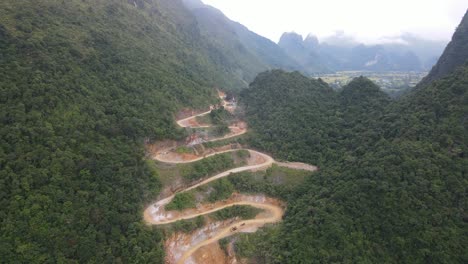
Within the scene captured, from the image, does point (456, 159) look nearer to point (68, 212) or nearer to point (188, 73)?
point (68, 212)

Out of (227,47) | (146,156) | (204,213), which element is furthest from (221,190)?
(227,47)

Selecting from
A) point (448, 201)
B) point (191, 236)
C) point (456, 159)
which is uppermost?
point (456, 159)

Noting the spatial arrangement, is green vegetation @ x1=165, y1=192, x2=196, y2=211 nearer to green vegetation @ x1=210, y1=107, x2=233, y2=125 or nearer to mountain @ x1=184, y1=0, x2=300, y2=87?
green vegetation @ x1=210, y1=107, x2=233, y2=125

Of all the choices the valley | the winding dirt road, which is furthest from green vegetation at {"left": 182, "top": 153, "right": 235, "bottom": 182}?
the valley

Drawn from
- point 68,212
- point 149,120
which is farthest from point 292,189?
point 68,212

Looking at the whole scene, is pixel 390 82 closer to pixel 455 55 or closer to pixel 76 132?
pixel 455 55

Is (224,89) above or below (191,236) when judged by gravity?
above

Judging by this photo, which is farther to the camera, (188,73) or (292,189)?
(188,73)

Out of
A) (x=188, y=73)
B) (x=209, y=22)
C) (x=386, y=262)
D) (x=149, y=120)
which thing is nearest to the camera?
(x=386, y=262)
